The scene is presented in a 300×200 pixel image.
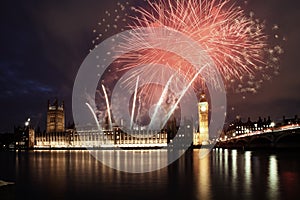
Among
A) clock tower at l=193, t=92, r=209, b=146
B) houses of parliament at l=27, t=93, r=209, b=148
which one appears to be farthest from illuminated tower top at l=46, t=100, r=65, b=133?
clock tower at l=193, t=92, r=209, b=146

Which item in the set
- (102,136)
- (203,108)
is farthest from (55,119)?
(203,108)

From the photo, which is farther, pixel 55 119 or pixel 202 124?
pixel 55 119

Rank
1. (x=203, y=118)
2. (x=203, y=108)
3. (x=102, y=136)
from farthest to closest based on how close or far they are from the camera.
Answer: (x=102, y=136), (x=203, y=108), (x=203, y=118)

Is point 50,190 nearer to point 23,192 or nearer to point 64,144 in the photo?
point 23,192

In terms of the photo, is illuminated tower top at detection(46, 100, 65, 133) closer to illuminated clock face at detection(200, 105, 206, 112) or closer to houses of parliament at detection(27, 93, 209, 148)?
houses of parliament at detection(27, 93, 209, 148)

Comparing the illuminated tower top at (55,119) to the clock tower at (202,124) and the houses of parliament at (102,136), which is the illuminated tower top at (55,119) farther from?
the clock tower at (202,124)

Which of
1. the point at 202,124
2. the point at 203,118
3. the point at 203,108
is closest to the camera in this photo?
the point at 202,124

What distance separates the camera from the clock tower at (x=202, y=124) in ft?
447

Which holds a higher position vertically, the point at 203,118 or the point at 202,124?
the point at 203,118

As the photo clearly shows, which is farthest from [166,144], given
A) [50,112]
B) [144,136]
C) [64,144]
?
[50,112]

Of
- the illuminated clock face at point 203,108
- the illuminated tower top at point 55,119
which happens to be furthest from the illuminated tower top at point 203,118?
the illuminated tower top at point 55,119

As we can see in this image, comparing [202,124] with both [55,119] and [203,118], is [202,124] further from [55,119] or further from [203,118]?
[55,119]

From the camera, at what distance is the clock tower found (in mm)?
136250

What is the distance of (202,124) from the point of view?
138 meters
